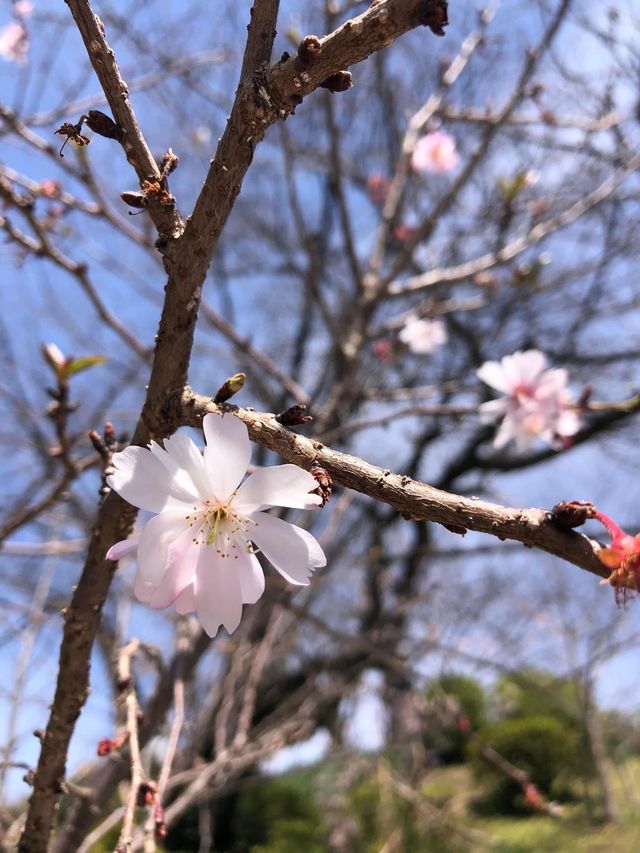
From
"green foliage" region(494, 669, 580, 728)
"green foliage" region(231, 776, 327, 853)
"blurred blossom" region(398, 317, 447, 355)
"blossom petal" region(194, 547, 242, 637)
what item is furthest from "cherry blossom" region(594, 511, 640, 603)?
"green foliage" region(494, 669, 580, 728)

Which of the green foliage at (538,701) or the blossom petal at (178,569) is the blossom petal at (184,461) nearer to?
the blossom petal at (178,569)

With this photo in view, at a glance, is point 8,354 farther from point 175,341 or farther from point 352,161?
point 175,341

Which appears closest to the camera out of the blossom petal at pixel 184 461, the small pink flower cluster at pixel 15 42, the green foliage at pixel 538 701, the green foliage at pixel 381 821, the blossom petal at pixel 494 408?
the blossom petal at pixel 184 461

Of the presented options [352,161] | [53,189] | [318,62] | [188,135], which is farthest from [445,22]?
[352,161]

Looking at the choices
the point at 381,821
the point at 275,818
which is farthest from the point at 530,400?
the point at 275,818

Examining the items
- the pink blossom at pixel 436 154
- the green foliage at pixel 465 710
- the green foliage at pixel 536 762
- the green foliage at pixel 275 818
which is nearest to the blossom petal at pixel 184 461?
the pink blossom at pixel 436 154

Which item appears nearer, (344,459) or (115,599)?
(344,459)

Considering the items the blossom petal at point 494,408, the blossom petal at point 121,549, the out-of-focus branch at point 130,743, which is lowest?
the out-of-focus branch at point 130,743
